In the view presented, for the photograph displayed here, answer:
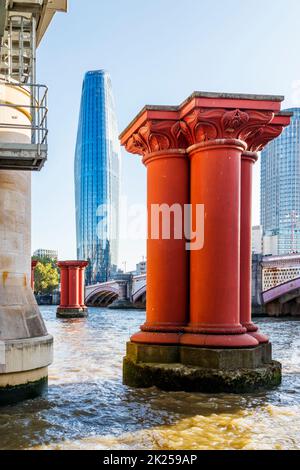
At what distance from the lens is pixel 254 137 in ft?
30.9

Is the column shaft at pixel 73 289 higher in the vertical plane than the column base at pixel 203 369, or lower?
lower

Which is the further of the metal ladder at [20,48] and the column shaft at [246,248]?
the column shaft at [246,248]

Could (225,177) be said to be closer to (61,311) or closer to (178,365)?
(178,365)

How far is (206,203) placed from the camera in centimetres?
898

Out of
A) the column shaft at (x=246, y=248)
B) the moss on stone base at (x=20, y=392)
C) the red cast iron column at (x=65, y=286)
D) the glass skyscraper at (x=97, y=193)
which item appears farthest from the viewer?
the glass skyscraper at (x=97, y=193)

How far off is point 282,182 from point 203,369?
489 feet

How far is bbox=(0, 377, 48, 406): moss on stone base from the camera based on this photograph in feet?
26.2

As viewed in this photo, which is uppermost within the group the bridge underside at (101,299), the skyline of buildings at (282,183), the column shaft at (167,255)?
the skyline of buildings at (282,183)

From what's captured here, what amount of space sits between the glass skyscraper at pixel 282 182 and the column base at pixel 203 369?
136m

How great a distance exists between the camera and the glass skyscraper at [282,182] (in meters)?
147

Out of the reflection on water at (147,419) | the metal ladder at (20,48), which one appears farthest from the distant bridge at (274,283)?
the metal ladder at (20,48)

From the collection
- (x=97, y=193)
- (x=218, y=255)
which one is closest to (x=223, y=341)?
(x=218, y=255)

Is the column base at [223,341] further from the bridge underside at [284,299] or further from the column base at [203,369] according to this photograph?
the bridge underside at [284,299]
